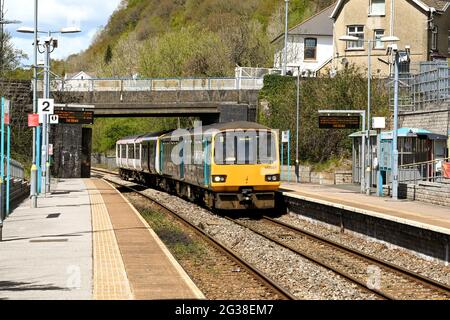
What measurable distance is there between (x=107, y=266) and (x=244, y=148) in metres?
12.4

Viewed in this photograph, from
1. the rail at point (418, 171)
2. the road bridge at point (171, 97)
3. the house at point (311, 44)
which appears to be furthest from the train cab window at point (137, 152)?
the house at point (311, 44)

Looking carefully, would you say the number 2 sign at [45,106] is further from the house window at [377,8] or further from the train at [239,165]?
the house window at [377,8]

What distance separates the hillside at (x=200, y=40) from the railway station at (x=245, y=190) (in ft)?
7.79

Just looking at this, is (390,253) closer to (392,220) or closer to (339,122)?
(392,220)

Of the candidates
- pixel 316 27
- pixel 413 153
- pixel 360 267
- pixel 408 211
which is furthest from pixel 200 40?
pixel 360 267

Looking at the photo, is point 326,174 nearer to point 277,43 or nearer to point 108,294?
point 108,294

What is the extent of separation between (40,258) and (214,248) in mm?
4712

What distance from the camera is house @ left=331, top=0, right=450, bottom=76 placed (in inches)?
2239

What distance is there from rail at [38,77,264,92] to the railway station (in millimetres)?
95

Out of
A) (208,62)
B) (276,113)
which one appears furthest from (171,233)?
(208,62)

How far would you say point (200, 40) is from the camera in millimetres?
77750

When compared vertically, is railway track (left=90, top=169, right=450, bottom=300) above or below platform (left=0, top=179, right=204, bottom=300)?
below

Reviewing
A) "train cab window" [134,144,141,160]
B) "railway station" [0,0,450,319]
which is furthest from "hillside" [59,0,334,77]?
"train cab window" [134,144,141,160]

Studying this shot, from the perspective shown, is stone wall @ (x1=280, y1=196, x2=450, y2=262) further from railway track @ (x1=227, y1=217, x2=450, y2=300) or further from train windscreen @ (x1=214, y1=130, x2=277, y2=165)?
train windscreen @ (x1=214, y1=130, x2=277, y2=165)
